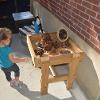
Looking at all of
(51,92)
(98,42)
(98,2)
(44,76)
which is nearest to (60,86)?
(51,92)

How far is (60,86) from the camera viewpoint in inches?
148

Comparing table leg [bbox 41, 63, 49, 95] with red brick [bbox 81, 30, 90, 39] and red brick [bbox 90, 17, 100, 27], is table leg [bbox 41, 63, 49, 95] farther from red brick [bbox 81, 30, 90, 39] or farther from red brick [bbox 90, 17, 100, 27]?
red brick [bbox 90, 17, 100, 27]

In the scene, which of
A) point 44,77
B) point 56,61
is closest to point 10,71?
point 44,77

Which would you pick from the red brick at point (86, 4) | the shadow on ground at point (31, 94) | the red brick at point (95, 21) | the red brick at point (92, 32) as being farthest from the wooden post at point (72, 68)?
the red brick at point (86, 4)

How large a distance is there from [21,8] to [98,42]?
4.48 metres

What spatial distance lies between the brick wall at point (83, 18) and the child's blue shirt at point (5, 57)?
48.5 inches

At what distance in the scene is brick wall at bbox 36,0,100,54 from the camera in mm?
2895

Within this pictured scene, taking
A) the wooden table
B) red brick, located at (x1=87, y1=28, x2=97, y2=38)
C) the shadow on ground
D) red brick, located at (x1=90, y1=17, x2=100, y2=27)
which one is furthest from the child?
red brick, located at (x1=90, y1=17, x2=100, y2=27)

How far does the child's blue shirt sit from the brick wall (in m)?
1.23

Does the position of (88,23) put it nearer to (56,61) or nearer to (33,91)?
(56,61)

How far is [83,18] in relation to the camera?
10.7ft

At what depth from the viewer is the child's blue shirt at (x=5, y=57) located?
3445mm

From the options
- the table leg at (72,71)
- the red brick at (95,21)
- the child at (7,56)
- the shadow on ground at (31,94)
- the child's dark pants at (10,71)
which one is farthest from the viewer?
the child's dark pants at (10,71)

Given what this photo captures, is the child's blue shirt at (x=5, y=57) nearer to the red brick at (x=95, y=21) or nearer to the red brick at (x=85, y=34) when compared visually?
the red brick at (x=85, y=34)
